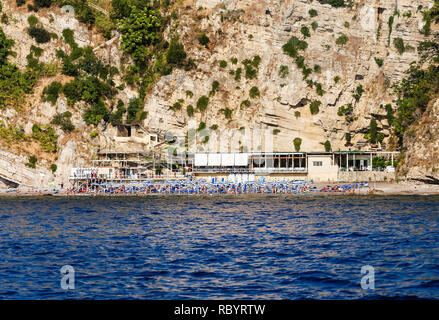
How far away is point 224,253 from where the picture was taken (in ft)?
71.4

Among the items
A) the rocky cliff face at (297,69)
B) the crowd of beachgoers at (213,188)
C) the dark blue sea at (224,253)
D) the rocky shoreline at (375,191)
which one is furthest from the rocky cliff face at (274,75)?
the dark blue sea at (224,253)

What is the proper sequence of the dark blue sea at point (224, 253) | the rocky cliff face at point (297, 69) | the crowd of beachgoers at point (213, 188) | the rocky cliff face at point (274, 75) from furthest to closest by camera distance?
the rocky cliff face at point (297, 69) < the rocky cliff face at point (274, 75) < the crowd of beachgoers at point (213, 188) < the dark blue sea at point (224, 253)

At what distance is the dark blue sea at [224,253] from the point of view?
15414mm

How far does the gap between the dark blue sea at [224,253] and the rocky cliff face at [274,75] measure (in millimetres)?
32928

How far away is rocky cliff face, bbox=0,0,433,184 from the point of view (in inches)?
2835

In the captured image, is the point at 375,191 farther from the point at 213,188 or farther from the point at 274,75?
the point at 274,75

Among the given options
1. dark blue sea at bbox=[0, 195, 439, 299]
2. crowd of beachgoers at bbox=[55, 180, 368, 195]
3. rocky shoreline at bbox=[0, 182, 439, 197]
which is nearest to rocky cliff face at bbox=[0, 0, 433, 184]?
rocky shoreline at bbox=[0, 182, 439, 197]

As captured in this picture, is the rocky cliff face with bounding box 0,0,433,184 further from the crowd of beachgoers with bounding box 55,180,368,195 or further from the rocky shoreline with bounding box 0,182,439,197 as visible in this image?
the crowd of beachgoers with bounding box 55,180,368,195

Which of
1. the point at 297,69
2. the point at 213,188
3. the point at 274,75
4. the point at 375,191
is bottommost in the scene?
the point at 375,191

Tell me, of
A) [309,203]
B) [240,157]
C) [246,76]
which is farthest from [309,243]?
[246,76]

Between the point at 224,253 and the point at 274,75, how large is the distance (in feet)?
182

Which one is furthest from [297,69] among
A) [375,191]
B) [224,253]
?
[224,253]

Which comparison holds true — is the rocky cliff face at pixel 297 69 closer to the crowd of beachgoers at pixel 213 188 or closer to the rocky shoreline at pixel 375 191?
the crowd of beachgoers at pixel 213 188
